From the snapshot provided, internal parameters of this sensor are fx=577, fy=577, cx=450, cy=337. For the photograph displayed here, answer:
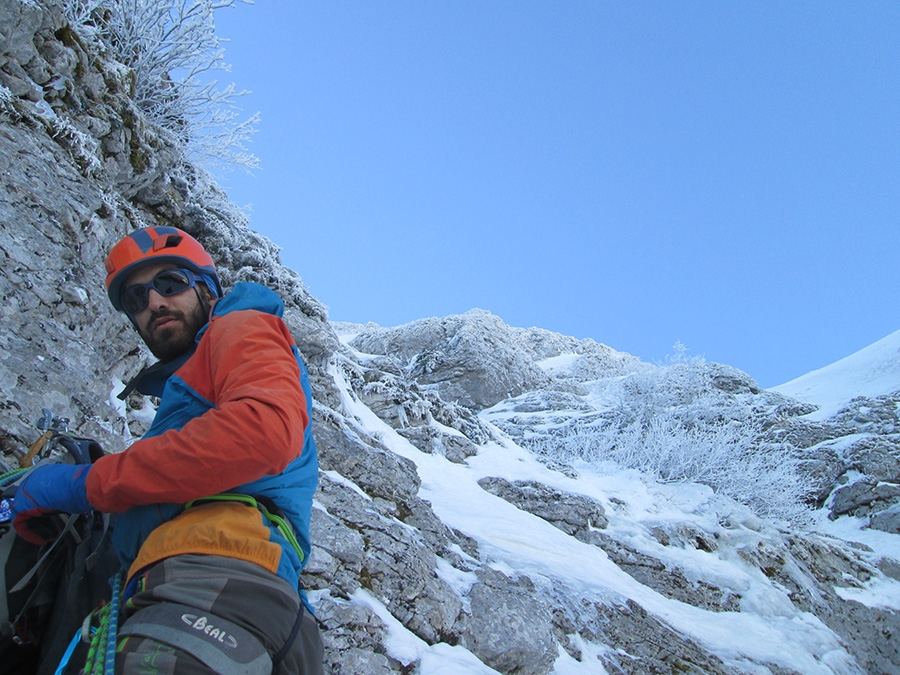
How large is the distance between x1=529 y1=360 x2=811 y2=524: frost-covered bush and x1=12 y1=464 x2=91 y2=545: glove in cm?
1204

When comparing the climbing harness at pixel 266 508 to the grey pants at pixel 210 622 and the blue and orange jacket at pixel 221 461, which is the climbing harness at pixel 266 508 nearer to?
the blue and orange jacket at pixel 221 461

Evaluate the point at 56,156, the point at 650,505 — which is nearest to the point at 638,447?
the point at 650,505

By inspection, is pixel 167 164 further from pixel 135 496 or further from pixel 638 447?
pixel 638 447

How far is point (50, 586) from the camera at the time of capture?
2.42m

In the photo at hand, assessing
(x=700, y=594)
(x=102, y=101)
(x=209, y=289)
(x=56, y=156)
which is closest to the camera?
(x=209, y=289)

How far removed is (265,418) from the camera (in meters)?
1.89

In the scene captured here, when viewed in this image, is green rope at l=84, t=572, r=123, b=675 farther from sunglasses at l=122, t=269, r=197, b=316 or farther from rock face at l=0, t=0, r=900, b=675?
rock face at l=0, t=0, r=900, b=675

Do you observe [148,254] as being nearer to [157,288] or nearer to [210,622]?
[157,288]

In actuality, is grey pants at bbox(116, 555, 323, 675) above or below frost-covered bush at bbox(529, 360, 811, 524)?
below

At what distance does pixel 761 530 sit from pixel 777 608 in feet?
7.17

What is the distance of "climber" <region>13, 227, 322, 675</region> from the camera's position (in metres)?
1.77

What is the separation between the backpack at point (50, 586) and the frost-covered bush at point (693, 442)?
11.7 meters

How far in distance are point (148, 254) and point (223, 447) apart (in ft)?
3.92

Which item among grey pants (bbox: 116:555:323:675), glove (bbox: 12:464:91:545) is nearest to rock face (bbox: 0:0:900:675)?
glove (bbox: 12:464:91:545)
